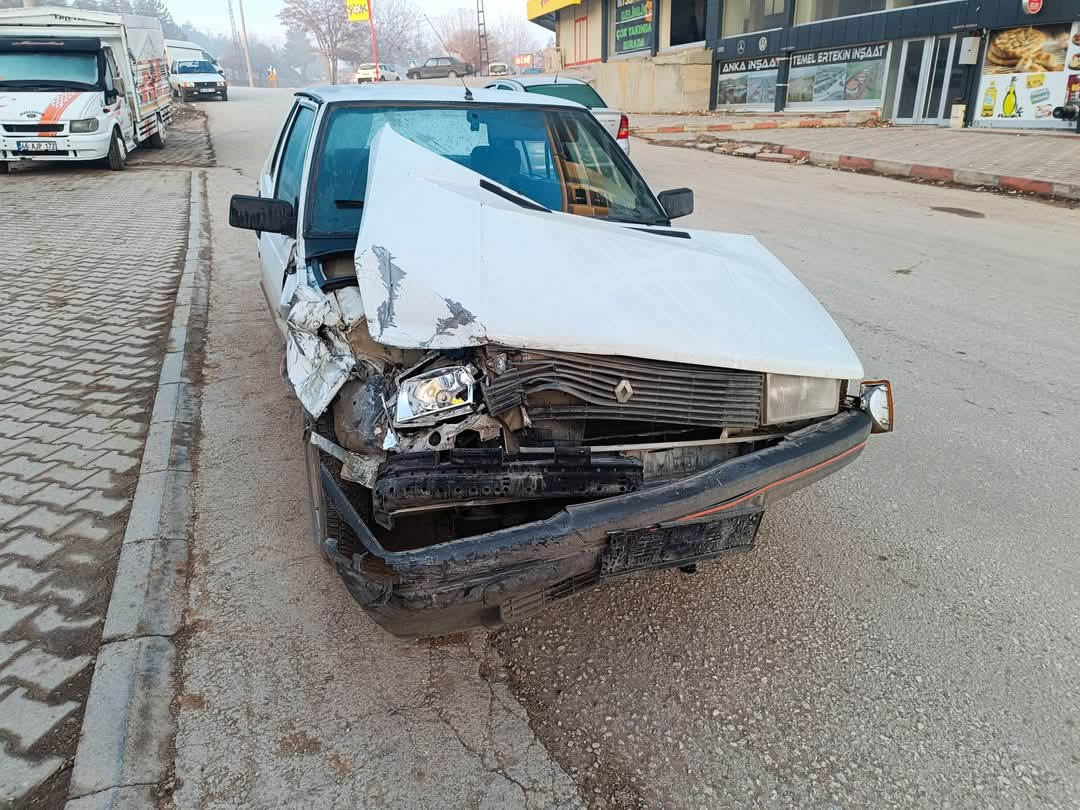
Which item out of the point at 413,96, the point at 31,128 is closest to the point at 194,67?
the point at 31,128

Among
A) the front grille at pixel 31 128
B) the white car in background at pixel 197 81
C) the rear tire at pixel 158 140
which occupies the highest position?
the white car in background at pixel 197 81

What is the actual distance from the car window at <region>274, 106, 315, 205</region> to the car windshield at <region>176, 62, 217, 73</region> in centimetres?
3658

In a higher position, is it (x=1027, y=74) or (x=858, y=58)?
(x=858, y=58)

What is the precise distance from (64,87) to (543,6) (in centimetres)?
3301

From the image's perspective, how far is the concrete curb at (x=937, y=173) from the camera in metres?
11.3

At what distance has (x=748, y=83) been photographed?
2531 cm

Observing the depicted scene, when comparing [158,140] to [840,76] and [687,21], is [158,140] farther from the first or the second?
[687,21]

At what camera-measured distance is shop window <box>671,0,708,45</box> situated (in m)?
28.9

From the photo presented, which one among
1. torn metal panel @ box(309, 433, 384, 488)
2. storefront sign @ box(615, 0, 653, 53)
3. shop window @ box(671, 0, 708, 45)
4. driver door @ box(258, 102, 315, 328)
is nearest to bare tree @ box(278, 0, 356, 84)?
storefront sign @ box(615, 0, 653, 53)

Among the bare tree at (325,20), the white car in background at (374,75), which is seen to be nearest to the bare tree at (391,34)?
the bare tree at (325,20)

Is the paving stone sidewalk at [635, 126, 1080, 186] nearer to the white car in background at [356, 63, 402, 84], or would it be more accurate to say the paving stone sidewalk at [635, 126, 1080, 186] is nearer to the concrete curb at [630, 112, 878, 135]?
the concrete curb at [630, 112, 878, 135]

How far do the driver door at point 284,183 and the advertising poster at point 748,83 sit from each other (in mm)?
22549

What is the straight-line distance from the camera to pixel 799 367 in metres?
2.71

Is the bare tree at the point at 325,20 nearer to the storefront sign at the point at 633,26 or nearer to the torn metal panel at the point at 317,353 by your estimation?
the storefront sign at the point at 633,26
